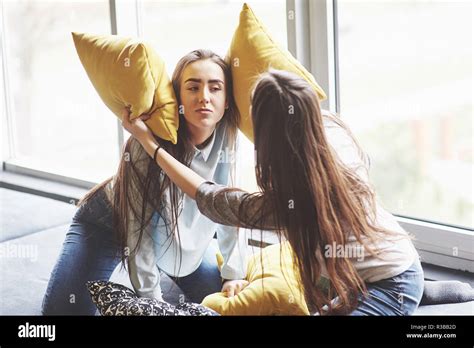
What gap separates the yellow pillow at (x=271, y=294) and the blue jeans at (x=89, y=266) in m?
0.06

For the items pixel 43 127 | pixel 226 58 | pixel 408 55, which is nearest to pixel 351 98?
pixel 408 55

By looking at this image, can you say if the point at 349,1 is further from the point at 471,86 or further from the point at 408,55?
the point at 471,86

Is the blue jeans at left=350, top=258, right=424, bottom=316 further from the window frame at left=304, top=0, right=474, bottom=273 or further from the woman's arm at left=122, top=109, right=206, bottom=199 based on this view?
the woman's arm at left=122, top=109, right=206, bottom=199

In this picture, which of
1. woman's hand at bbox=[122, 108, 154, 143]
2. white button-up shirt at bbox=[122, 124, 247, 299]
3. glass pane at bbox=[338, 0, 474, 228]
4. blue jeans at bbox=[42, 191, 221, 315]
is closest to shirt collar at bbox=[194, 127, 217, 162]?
white button-up shirt at bbox=[122, 124, 247, 299]

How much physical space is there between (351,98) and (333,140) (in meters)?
0.26

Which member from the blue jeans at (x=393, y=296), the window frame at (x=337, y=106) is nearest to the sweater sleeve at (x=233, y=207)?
the blue jeans at (x=393, y=296)

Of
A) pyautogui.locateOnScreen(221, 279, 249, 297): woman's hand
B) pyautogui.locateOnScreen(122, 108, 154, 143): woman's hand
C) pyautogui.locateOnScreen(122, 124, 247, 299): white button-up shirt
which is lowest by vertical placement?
pyautogui.locateOnScreen(221, 279, 249, 297): woman's hand

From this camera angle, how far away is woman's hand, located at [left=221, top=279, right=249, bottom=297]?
6.28 feet

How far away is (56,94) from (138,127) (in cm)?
53

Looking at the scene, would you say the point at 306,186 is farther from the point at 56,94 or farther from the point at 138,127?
the point at 56,94

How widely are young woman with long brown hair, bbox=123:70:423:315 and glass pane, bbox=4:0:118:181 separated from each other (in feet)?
1.37

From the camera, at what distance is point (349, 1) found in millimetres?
2006

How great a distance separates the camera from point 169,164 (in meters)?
1.86

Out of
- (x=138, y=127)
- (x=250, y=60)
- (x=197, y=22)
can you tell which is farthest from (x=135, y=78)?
(x=197, y=22)
